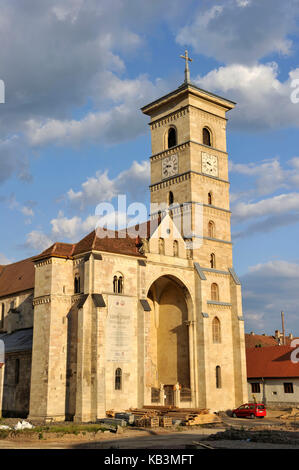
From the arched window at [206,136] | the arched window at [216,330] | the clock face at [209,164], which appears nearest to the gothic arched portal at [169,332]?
the arched window at [216,330]

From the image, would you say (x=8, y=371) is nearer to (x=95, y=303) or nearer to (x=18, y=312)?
(x=18, y=312)

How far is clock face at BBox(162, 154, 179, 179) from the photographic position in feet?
165

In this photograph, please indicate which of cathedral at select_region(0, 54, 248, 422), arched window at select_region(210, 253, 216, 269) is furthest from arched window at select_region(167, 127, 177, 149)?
arched window at select_region(210, 253, 216, 269)

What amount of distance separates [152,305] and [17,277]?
637 inches

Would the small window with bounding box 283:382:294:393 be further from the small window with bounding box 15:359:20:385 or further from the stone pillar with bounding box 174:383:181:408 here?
the small window with bounding box 15:359:20:385

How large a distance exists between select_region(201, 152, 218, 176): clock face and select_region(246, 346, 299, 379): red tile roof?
18.9 m

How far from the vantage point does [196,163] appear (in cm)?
4922

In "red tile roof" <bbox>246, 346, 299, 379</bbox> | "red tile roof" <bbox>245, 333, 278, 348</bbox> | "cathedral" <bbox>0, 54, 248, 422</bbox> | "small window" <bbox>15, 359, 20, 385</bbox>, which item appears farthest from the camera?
"red tile roof" <bbox>245, 333, 278, 348</bbox>

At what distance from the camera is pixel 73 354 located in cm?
3803

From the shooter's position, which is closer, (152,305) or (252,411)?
(252,411)

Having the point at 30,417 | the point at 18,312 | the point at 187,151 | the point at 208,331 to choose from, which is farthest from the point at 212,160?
the point at 30,417

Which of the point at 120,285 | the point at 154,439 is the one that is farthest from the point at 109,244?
the point at 154,439

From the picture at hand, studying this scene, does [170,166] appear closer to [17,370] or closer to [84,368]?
[84,368]
